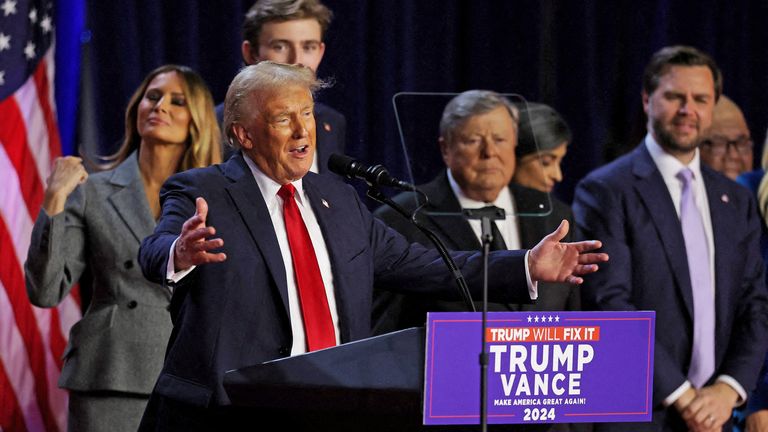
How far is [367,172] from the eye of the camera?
2479mm

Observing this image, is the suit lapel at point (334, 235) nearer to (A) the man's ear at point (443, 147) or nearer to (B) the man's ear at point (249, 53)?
(A) the man's ear at point (443, 147)

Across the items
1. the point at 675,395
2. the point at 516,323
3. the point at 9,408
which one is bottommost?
the point at 9,408

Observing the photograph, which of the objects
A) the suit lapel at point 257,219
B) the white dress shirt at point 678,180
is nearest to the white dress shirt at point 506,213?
the white dress shirt at point 678,180

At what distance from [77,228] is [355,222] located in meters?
1.30

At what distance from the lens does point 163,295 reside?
3682 millimetres

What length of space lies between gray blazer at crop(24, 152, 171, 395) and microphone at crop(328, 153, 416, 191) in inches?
51.3

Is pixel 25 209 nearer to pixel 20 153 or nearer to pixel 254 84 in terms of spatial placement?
pixel 20 153

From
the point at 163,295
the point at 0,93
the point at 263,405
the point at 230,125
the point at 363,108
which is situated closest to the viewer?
the point at 263,405

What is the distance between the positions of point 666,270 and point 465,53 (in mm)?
1577

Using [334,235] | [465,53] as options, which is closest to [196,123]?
[334,235]

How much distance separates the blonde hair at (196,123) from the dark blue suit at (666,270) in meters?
1.20

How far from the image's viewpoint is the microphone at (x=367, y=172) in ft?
8.06

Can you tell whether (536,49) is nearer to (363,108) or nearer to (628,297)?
(363,108)

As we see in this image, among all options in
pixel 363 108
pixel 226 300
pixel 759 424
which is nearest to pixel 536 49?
pixel 363 108
